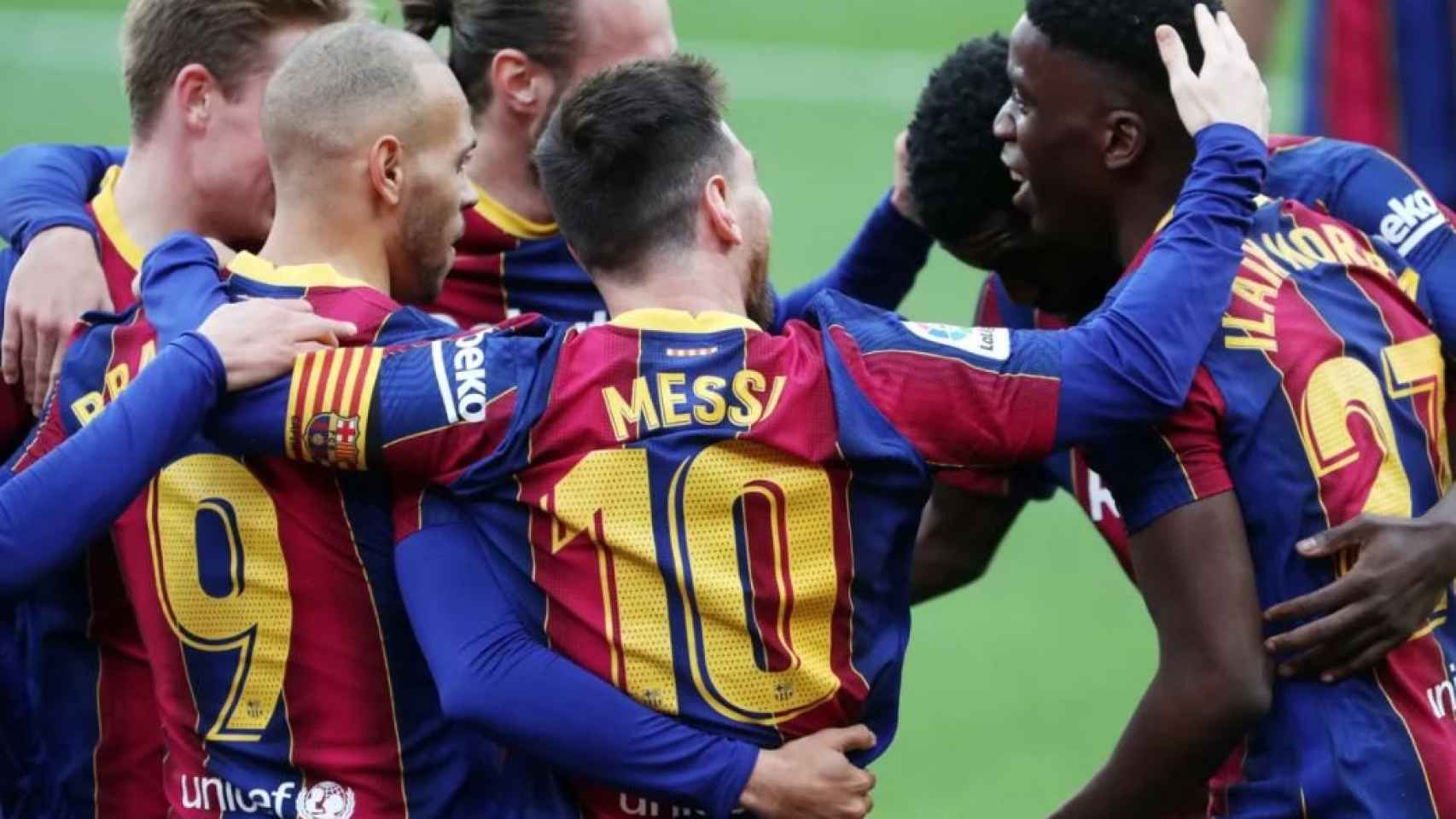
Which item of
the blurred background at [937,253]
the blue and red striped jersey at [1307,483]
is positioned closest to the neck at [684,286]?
the blue and red striped jersey at [1307,483]

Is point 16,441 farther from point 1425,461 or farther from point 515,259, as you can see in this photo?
point 1425,461

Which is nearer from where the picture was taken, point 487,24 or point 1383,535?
point 1383,535

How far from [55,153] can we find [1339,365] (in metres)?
2.40

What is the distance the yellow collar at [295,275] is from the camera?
330cm

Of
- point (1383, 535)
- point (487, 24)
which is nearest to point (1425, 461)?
point (1383, 535)

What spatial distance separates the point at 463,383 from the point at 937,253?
7.39 m

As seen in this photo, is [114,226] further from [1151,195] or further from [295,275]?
[1151,195]

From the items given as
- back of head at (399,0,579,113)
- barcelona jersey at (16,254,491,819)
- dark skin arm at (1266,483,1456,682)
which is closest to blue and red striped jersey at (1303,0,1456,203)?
back of head at (399,0,579,113)

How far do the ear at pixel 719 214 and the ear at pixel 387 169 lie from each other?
485mm

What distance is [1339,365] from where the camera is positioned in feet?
10.7

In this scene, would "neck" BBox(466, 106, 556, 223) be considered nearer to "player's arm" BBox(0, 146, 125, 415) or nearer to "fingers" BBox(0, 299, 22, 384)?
"player's arm" BBox(0, 146, 125, 415)

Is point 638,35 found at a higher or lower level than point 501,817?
higher

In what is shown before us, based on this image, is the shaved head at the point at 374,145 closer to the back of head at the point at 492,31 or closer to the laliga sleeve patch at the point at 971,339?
the laliga sleeve patch at the point at 971,339

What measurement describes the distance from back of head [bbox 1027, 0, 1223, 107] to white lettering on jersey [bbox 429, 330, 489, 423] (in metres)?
1.07
